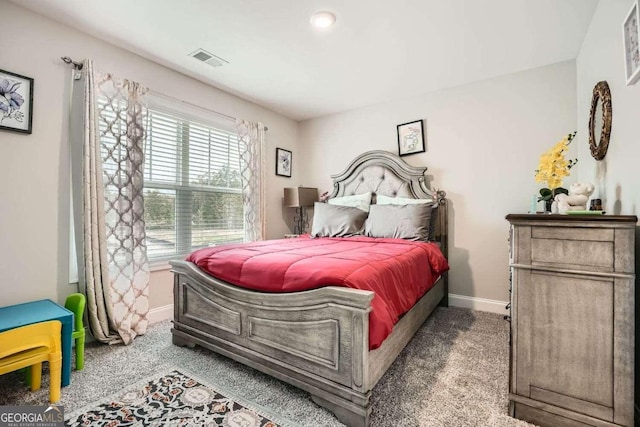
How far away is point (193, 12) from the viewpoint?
6.77 ft

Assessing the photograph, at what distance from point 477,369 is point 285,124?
3.65 m

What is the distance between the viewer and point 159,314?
2797 mm

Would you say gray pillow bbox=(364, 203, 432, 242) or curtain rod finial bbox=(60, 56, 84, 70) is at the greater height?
curtain rod finial bbox=(60, 56, 84, 70)

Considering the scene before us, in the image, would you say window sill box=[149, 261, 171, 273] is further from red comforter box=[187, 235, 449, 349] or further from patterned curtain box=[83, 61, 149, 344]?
red comforter box=[187, 235, 449, 349]

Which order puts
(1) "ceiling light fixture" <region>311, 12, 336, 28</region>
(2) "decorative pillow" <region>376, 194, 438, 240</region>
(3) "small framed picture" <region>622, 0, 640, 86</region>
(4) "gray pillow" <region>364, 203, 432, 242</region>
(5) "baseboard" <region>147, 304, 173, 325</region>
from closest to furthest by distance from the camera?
(3) "small framed picture" <region>622, 0, 640, 86</region> → (1) "ceiling light fixture" <region>311, 12, 336, 28</region> → (5) "baseboard" <region>147, 304, 173, 325</region> → (4) "gray pillow" <region>364, 203, 432, 242</region> → (2) "decorative pillow" <region>376, 194, 438, 240</region>

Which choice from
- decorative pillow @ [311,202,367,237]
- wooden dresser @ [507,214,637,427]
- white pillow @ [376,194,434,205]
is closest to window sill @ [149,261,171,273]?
decorative pillow @ [311,202,367,237]

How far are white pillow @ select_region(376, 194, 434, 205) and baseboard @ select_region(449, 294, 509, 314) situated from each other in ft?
3.55

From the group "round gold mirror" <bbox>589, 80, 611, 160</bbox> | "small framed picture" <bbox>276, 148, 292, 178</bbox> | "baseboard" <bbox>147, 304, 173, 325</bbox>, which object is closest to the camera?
"round gold mirror" <bbox>589, 80, 611, 160</bbox>

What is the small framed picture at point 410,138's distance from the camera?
11.3ft

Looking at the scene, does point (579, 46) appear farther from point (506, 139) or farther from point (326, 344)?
point (326, 344)

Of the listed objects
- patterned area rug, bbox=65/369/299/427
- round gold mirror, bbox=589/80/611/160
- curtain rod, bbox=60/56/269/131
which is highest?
curtain rod, bbox=60/56/269/131

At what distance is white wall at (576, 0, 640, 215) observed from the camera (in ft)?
4.74

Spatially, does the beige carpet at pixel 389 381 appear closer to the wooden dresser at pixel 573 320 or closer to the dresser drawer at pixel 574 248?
the wooden dresser at pixel 573 320

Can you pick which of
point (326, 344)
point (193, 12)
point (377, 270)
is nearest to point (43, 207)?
point (193, 12)
